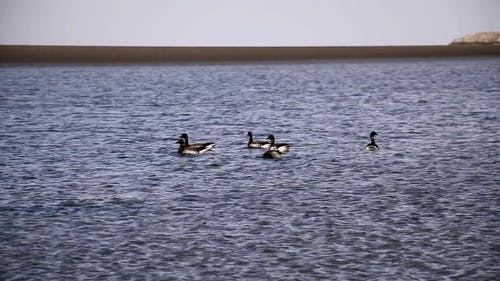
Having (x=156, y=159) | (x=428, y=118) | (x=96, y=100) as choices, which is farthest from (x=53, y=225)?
(x=96, y=100)

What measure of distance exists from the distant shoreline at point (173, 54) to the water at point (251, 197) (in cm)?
9520

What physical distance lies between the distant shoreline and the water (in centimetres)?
9520

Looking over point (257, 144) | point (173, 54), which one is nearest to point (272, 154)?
point (257, 144)

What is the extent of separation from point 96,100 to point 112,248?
41.3 metres

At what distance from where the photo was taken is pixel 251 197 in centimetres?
2264

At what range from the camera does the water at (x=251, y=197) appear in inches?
656

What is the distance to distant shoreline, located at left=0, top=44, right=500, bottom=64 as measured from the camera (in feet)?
471

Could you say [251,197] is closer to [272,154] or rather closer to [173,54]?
[272,154]

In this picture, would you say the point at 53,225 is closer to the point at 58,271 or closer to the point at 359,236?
the point at 58,271

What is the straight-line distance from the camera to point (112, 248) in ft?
58.1

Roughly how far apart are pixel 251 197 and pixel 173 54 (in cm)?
14707

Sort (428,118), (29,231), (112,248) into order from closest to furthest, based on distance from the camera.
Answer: (112,248)
(29,231)
(428,118)

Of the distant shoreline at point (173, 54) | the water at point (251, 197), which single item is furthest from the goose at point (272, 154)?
the distant shoreline at point (173, 54)

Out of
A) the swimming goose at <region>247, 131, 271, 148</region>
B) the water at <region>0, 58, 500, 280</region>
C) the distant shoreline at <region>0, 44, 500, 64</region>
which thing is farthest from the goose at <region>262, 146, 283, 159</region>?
the distant shoreline at <region>0, 44, 500, 64</region>
